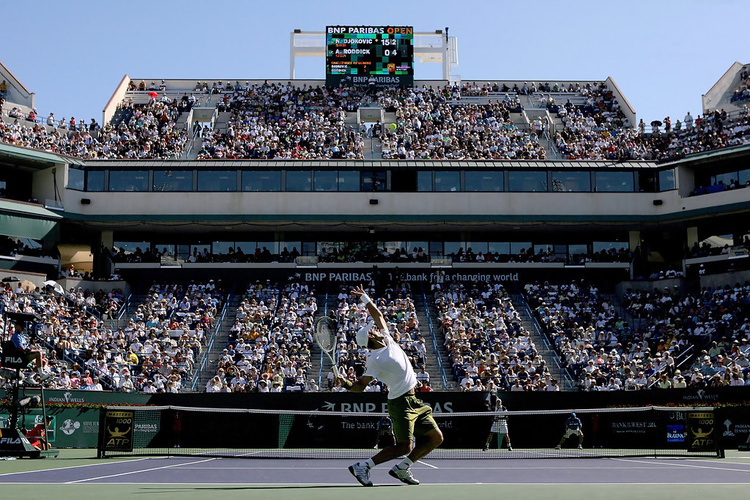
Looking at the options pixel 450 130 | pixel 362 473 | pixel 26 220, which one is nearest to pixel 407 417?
pixel 362 473

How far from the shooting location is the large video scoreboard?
66.5m

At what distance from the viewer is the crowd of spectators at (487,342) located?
3744cm

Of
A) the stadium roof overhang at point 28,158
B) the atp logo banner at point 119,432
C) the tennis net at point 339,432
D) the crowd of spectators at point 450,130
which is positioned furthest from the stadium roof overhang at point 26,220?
the atp logo banner at point 119,432

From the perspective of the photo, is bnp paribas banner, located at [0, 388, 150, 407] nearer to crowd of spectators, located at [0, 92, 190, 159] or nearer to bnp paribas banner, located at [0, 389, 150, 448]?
bnp paribas banner, located at [0, 389, 150, 448]

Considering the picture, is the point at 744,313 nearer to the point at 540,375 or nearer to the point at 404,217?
the point at 540,375

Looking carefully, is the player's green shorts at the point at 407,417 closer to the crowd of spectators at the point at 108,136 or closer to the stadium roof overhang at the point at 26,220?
the stadium roof overhang at the point at 26,220

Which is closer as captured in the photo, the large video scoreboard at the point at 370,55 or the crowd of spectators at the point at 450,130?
the crowd of spectators at the point at 450,130

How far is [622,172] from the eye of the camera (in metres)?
53.2

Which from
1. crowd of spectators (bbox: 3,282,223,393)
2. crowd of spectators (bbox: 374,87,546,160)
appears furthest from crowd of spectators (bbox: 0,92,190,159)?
crowd of spectators (bbox: 374,87,546,160)

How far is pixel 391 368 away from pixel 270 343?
2949cm

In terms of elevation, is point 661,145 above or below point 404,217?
above

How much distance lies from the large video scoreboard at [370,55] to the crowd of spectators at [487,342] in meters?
22.2

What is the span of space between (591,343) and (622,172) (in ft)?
48.3

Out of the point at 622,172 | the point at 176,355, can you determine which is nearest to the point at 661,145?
the point at 622,172
